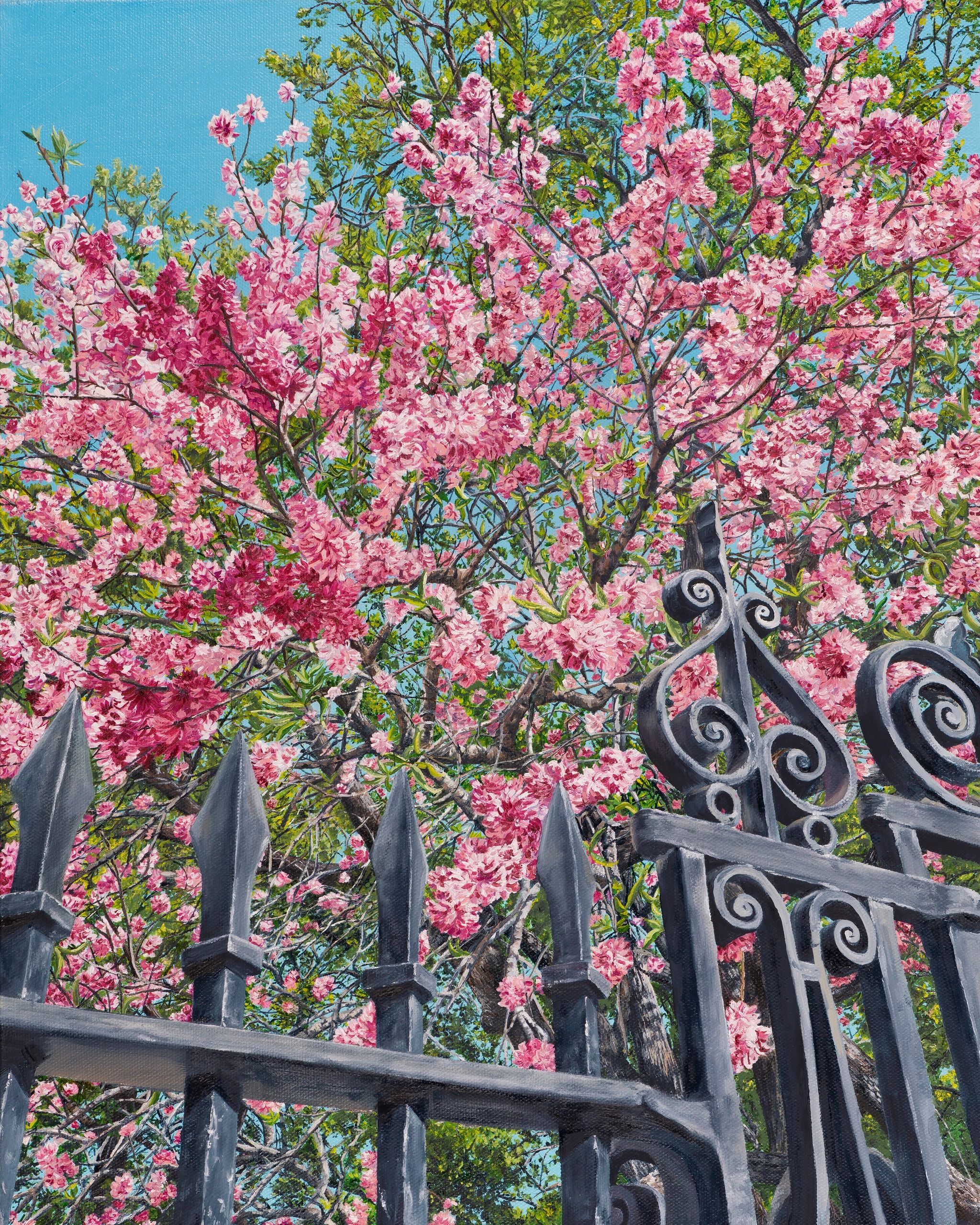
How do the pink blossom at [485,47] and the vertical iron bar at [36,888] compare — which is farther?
the pink blossom at [485,47]

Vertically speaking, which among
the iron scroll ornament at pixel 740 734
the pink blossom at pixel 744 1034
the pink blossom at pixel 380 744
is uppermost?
the pink blossom at pixel 380 744

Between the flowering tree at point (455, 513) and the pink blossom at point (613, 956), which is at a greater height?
the flowering tree at point (455, 513)

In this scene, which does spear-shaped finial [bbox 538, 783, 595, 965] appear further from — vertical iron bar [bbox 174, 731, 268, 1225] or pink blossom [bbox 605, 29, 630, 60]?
pink blossom [bbox 605, 29, 630, 60]

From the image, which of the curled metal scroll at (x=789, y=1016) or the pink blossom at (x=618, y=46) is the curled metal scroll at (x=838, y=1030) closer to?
the curled metal scroll at (x=789, y=1016)

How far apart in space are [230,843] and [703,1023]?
636 mm

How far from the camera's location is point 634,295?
233 inches

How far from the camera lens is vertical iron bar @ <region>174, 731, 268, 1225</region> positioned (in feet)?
3.22

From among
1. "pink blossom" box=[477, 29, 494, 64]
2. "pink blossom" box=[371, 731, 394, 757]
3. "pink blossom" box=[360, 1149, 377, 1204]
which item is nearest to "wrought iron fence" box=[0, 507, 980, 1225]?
"pink blossom" box=[371, 731, 394, 757]

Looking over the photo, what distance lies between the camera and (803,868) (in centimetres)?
147

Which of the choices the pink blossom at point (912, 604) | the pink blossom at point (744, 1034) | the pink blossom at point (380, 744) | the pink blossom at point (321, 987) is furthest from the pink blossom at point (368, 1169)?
the pink blossom at point (912, 604)

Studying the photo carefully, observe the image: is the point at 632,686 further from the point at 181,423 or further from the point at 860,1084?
the point at 181,423

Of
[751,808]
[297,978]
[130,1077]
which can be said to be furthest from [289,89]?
[130,1077]

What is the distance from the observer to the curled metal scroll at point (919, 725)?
1.69 m

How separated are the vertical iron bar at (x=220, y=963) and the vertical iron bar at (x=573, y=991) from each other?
333 millimetres
